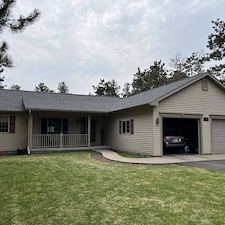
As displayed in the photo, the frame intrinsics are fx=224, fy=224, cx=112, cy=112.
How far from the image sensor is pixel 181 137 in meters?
13.0

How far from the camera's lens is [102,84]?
4781 cm

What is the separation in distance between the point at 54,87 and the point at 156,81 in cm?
2465

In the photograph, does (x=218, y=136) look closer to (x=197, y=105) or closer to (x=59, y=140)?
(x=197, y=105)

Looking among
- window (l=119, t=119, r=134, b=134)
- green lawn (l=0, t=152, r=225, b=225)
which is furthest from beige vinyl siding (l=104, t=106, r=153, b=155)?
green lawn (l=0, t=152, r=225, b=225)

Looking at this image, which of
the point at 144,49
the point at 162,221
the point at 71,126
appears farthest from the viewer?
the point at 144,49

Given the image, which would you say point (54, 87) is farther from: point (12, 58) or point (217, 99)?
point (12, 58)

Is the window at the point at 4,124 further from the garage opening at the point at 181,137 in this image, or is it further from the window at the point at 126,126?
the garage opening at the point at 181,137

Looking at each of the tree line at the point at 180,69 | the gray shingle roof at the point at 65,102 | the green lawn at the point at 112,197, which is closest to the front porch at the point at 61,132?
the gray shingle roof at the point at 65,102

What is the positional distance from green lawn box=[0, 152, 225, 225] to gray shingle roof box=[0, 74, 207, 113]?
267 inches

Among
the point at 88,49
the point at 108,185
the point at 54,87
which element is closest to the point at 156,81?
the point at 88,49

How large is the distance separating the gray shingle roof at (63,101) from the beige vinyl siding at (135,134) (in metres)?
0.60

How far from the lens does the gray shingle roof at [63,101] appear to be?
1387 cm

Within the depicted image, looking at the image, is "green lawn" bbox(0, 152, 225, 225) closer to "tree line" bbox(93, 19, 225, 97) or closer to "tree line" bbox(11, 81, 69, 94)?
"tree line" bbox(93, 19, 225, 97)

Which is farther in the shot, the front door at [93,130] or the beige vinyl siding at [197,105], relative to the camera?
the front door at [93,130]
